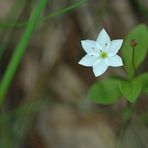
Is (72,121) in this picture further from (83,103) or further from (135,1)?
(135,1)

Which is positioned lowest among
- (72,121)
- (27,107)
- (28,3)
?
(72,121)

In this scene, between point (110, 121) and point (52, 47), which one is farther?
point (52, 47)

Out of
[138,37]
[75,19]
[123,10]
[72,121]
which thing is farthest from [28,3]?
[138,37]

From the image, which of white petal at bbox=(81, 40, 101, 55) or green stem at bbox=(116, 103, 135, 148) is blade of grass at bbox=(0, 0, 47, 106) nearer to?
white petal at bbox=(81, 40, 101, 55)

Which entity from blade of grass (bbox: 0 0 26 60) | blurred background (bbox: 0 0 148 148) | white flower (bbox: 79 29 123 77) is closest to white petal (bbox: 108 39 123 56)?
white flower (bbox: 79 29 123 77)

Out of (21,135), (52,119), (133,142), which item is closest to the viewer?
(133,142)

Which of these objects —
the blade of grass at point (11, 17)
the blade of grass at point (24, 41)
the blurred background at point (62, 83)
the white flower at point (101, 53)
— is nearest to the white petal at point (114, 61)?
the white flower at point (101, 53)

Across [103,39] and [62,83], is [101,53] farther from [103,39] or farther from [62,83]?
[62,83]
